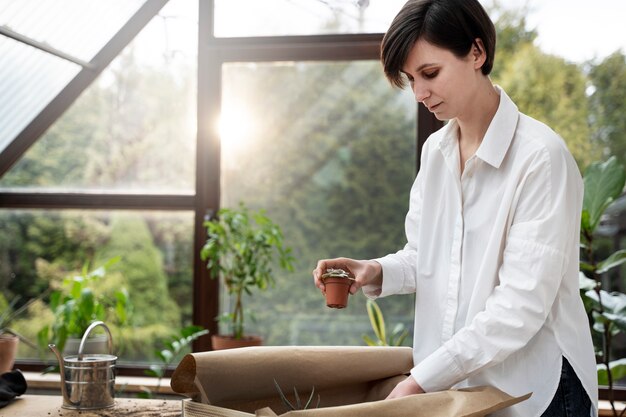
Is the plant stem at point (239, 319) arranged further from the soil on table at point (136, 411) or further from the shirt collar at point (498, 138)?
the shirt collar at point (498, 138)

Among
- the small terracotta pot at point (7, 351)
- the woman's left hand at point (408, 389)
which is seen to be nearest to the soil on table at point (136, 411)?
the woman's left hand at point (408, 389)

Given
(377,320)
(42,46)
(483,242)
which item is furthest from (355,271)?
(42,46)

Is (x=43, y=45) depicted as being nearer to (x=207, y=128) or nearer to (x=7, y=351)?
(x=207, y=128)

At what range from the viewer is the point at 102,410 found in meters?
1.83

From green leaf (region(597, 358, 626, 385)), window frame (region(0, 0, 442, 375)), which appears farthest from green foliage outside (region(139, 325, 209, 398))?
green leaf (region(597, 358, 626, 385))

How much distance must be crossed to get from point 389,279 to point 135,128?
2443 mm

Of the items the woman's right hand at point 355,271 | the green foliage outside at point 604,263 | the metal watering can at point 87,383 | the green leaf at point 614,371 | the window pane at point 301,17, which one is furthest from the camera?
the window pane at point 301,17

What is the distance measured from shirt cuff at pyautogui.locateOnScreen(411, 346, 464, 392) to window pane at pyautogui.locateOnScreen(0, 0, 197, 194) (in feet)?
8.43

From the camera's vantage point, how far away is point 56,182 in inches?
153

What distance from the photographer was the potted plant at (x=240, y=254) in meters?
3.42

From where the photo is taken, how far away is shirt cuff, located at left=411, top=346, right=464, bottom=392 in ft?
4.52

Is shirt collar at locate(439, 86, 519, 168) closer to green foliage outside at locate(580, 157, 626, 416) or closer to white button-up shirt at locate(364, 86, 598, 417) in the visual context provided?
white button-up shirt at locate(364, 86, 598, 417)

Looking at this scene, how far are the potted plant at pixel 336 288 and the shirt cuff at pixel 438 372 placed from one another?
0.75ft

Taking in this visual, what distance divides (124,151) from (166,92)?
34 centimetres
